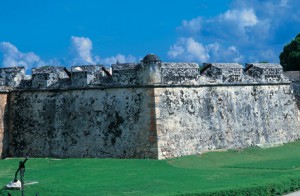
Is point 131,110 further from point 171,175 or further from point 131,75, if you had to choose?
point 171,175

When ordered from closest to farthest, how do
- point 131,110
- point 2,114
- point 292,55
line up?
point 131,110
point 2,114
point 292,55

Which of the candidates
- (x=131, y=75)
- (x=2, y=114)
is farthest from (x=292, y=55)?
(x=2, y=114)

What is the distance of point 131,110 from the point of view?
1972 cm

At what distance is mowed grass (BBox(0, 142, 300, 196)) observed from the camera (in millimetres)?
13367

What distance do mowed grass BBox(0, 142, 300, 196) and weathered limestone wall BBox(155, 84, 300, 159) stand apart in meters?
0.73

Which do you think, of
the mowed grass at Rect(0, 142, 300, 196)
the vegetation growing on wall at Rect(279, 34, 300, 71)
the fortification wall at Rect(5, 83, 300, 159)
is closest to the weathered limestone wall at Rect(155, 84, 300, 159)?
the fortification wall at Rect(5, 83, 300, 159)

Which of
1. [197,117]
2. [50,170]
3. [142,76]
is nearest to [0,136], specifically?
[50,170]

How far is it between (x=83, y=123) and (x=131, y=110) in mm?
2188

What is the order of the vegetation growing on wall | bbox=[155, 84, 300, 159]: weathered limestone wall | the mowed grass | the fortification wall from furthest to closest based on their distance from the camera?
the vegetation growing on wall → bbox=[155, 84, 300, 159]: weathered limestone wall → the fortification wall → the mowed grass

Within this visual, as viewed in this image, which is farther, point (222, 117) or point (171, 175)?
point (222, 117)

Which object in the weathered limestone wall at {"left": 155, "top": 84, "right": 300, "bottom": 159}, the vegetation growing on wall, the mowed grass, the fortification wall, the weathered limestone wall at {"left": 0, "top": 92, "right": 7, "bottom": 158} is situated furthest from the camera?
the vegetation growing on wall

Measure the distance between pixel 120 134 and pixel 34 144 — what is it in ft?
13.3

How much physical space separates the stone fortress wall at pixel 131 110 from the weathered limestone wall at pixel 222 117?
4 cm

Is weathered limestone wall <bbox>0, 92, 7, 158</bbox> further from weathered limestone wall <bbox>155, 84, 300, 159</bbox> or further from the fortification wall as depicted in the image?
weathered limestone wall <bbox>155, 84, 300, 159</bbox>
